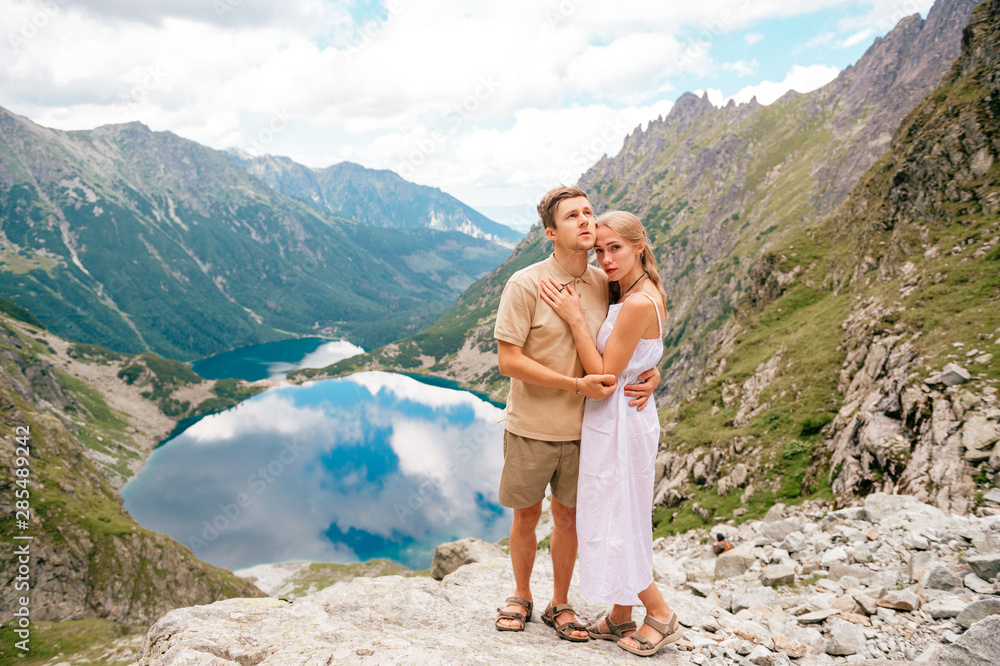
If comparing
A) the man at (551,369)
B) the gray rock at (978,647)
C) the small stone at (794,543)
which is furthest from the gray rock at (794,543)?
the man at (551,369)

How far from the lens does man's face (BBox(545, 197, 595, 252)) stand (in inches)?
234

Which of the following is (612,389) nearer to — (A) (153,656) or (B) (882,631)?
(B) (882,631)

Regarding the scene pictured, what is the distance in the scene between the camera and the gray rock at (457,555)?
101 feet

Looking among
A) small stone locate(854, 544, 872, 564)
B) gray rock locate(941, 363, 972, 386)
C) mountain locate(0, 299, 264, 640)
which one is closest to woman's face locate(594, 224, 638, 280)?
small stone locate(854, 544, 872, 564)

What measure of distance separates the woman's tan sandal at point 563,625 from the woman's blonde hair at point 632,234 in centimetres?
447

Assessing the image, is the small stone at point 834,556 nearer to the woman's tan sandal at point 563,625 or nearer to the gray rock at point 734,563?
the gray rock at point 734,563

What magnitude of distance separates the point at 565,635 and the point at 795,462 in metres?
17.9

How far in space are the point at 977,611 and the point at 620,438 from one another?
509 centimetres

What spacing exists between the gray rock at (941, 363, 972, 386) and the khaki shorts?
45.3ft

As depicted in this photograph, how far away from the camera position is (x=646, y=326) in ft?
19.2

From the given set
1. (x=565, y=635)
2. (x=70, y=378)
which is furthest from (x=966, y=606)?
(x=70, y=378)

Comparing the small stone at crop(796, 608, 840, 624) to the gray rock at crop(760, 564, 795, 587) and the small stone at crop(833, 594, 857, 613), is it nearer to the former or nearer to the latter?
the small stone at crop(833, 594, 857, 613)

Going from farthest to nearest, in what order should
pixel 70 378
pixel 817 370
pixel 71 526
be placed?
1. pixel 70 378
2. pixel 71 526
3. pixel 817 370

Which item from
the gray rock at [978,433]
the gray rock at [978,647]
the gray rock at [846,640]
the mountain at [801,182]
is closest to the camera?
the gray rock at [978,647]
